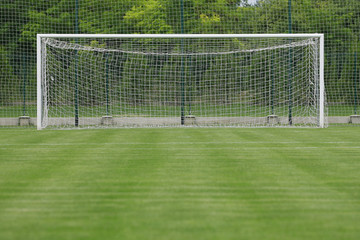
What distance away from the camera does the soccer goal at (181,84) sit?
1642 centimetres

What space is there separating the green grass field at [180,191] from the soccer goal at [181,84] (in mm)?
6699

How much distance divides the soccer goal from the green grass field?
6.70m

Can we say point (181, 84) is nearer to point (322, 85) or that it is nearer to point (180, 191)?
point (322, 85)

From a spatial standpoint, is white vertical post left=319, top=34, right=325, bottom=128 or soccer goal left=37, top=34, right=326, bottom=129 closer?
white vertical post left=319, top=34, right=325, bottom=128

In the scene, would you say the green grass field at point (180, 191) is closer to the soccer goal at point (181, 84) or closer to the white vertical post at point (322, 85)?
the white vertical post at point (322, 85)

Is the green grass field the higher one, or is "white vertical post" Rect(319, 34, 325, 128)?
"white vertical post" Rect(319, 34, 325, 128)

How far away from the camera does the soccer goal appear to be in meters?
16.4

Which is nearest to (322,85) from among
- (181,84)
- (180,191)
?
(181,84)

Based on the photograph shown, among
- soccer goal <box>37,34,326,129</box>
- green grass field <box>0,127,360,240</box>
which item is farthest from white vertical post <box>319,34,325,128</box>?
green grass field <box>0,127,360,240</box>

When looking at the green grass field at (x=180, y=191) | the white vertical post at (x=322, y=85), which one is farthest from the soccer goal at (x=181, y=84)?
the green grass field at (x=180, y=191)

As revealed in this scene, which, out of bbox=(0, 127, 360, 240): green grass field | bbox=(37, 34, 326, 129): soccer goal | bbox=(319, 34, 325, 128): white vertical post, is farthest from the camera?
bbox=(37, 34, 326, 129): soccer goal

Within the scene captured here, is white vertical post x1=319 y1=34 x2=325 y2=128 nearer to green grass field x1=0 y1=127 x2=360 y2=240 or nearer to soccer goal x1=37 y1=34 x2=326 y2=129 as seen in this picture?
soccer goal x1=37 y1=34 x2=326 y2=129

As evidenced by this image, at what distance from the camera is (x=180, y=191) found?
5500mm

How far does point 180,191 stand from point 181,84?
11.9 m
